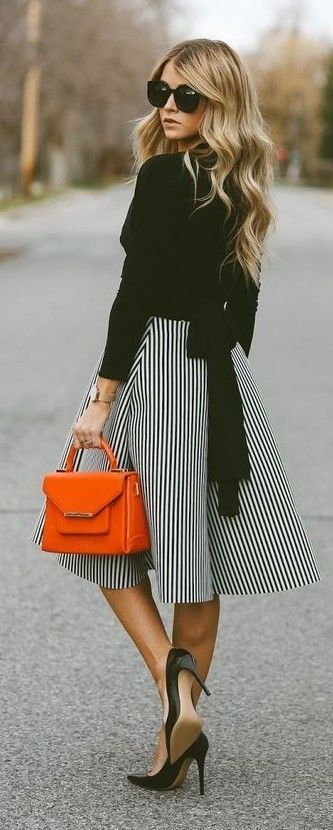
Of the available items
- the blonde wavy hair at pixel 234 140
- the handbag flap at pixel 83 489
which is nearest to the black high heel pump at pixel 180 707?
the handbag flap at pixel 83 489

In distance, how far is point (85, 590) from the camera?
539 cm

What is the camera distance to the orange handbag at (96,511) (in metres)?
3.18

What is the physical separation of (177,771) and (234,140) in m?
1.37

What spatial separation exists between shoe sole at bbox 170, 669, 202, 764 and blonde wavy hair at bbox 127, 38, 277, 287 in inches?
36.1

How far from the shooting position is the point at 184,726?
3.17m

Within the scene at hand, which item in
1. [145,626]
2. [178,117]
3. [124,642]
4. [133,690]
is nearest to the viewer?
[178,117]

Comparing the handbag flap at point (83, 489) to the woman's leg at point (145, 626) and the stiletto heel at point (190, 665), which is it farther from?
the stiletto heel at point (190, 665)

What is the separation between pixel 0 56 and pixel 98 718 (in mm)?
25025

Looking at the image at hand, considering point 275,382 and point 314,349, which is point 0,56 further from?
point 275,382

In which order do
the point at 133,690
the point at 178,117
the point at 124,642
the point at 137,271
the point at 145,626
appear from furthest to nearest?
the point at 124,642 < the point at 133,690 < the point at 145,626 < the point at 178,117 < the point at 137,271

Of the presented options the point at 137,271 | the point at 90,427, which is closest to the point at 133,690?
the point at 90,427

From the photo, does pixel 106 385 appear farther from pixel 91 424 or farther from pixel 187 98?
pixel 187 98

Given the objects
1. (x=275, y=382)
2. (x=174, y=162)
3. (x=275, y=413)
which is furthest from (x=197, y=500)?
(x=275, y=382)

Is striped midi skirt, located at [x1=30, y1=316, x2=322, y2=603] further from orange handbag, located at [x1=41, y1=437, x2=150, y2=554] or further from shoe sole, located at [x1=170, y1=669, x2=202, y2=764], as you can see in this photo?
shoe sole, located at [x1=170, y1=669, x2=202, y2=764]
